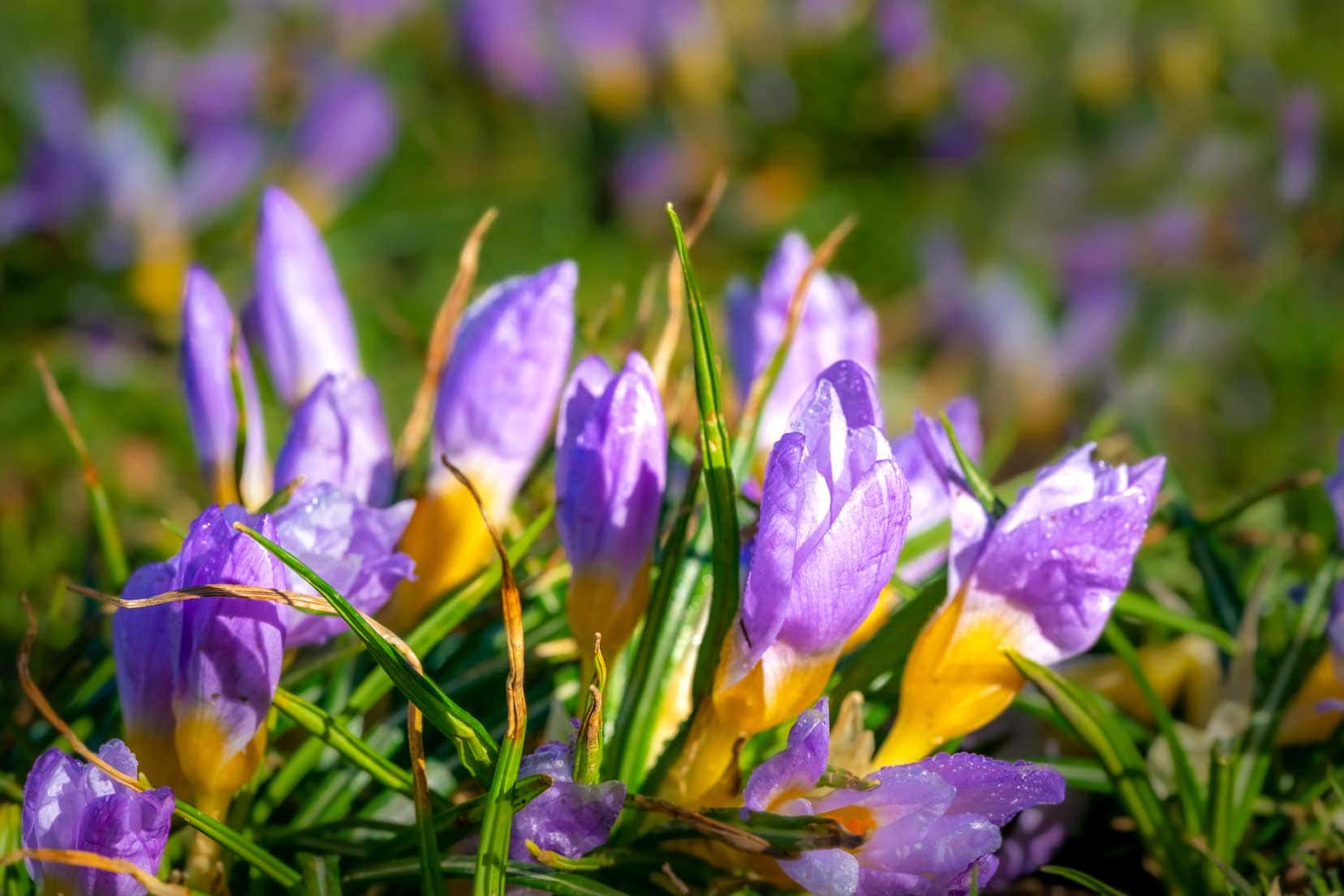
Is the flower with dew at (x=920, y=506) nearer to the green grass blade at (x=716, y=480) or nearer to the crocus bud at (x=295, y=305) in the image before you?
the green grass blade at (x=716, y=480)

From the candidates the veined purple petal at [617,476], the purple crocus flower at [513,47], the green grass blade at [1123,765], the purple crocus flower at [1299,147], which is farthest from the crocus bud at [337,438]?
the purple crocus flower at [1299,147]

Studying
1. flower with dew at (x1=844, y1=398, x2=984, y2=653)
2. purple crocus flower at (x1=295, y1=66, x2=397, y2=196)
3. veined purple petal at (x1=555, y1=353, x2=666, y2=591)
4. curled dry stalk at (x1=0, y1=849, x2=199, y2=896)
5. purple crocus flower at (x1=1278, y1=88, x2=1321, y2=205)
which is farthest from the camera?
purple crocus flower at (x1=1278, y1=88, x2=1321, y2=205)

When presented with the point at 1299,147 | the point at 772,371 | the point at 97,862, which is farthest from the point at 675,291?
the point at 1299,147

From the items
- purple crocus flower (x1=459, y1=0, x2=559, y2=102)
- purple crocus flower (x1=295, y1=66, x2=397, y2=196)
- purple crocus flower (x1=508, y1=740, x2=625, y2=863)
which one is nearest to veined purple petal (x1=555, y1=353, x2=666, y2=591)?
purple crocus flower (x1=508, y1=740, x2=625, y2=863)

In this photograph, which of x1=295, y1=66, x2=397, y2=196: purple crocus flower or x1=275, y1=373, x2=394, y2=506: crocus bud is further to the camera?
x1=295, y1=66, x2=397, y2=196: purple crocus flower

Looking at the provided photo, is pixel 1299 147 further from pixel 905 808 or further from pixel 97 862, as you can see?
pixel 97 862

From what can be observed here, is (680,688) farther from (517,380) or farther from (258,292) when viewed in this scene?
(258,292)

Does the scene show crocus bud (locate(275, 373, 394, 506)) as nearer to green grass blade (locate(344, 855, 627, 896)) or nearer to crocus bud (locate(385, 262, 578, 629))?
crocus bud (locate(385, 262, 578, 629))
